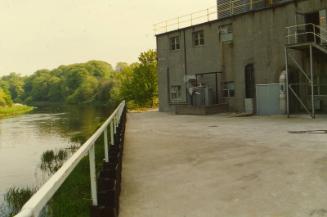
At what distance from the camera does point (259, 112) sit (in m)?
22.9

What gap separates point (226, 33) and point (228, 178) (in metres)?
20.4

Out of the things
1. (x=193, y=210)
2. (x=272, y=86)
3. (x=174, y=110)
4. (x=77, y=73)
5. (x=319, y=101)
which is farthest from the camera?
(x=77, y=73)

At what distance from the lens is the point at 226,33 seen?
85.7 ft

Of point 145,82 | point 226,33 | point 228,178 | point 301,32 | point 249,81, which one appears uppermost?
point 226,33

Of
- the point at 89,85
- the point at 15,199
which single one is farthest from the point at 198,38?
the point at 89,85

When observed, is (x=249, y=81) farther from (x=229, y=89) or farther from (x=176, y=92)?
(x=176, y=92)

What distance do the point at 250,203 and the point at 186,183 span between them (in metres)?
1.65

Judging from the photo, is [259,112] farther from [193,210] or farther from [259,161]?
[193,210]

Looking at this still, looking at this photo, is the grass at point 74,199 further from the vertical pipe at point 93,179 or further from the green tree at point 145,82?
the green tree at point 145,82

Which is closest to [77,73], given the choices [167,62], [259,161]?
[167,62]

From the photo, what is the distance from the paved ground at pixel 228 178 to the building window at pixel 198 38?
16.9 meters

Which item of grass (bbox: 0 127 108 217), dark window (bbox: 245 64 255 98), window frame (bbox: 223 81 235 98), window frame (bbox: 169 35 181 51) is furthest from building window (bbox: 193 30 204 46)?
grass (bbox: 0 127 108 217)

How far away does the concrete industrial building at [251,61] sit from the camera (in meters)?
20.9

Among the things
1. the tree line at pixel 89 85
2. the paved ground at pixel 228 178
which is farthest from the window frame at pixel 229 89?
the tree line at pixel 89 85
